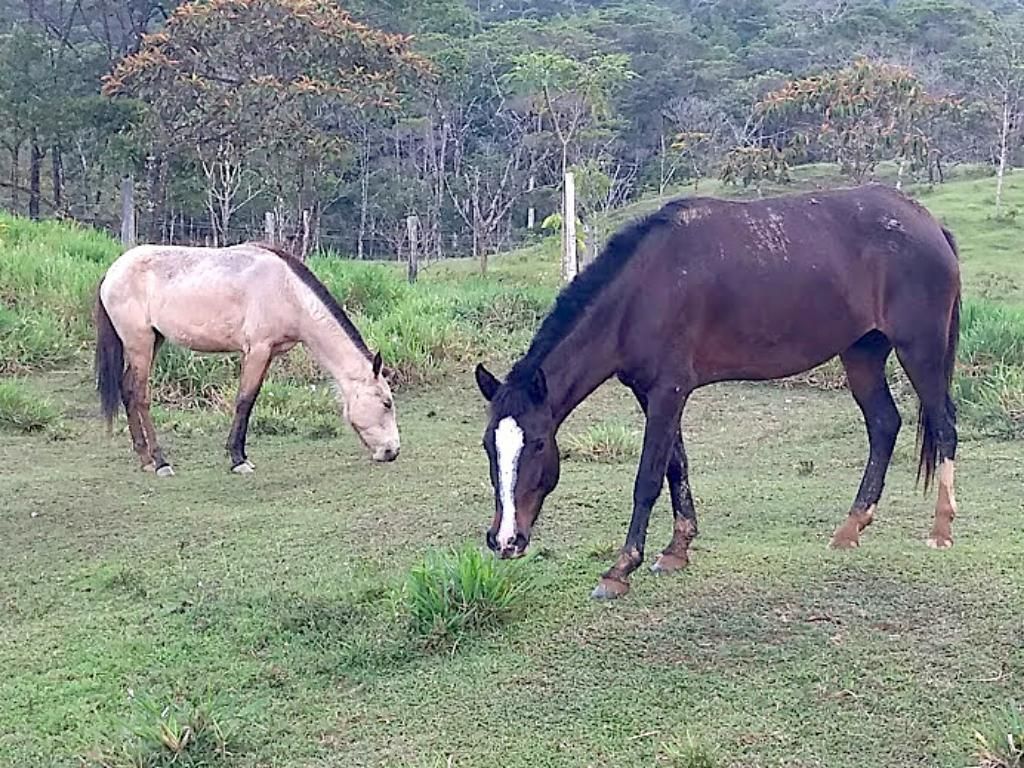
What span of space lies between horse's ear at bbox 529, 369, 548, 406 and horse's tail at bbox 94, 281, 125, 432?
4.38 m

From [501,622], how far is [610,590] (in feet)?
1.40

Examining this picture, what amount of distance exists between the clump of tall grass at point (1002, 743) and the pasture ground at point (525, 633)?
0.22ft

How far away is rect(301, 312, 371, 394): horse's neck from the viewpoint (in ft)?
24.9

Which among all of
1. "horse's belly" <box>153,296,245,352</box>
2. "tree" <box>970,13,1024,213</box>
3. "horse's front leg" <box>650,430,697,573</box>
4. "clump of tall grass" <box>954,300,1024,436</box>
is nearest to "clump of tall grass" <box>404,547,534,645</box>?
"horse's front leg" <box>650,430,697,573</box>

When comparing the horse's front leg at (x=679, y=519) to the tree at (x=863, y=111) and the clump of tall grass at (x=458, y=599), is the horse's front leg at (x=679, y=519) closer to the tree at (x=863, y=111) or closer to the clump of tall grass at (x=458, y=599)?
the clump of tall grass at (x=458, y=599)

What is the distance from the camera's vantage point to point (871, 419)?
16.8 feet

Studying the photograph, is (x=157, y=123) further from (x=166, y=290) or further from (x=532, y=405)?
(x=532, y=405)

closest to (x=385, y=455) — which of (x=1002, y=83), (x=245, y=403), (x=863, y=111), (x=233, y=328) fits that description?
(x=245, y=403)

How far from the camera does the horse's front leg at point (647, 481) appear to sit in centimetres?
438

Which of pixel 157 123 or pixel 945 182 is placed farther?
pixel 945 182

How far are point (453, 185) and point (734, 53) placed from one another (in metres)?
12.6

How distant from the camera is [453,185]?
90.7 ft

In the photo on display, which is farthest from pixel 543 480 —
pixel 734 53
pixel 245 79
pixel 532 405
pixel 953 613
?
pixel 734 53

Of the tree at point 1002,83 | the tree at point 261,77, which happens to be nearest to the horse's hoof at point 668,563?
the tree at point 261,77
